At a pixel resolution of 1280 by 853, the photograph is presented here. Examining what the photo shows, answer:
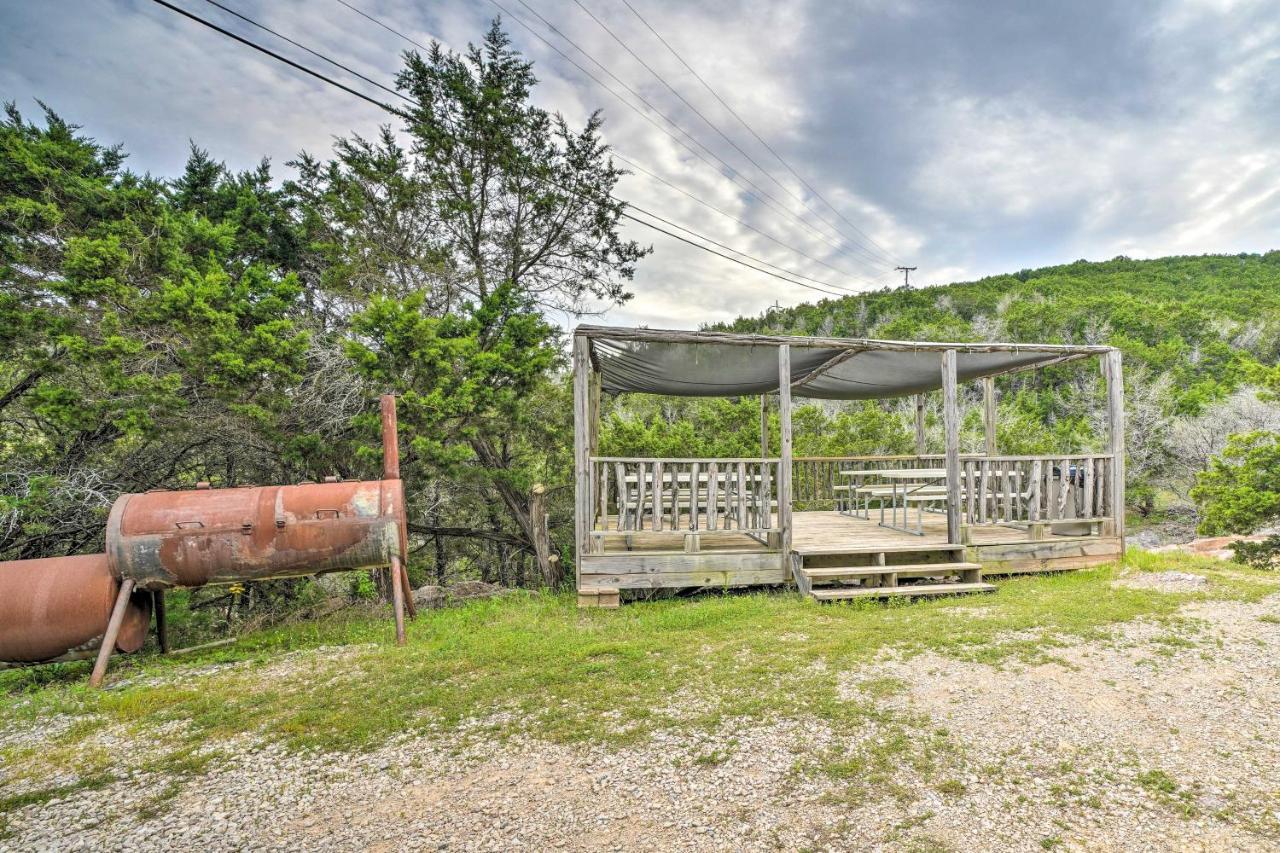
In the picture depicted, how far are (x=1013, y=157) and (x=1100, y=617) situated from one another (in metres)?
15.8

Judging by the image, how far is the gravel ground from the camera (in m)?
2.00

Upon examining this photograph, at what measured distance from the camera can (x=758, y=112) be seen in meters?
12.9

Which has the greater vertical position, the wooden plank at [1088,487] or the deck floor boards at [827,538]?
the wooden plank at [1088,487]

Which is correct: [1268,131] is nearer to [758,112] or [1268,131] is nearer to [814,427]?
[758,112]

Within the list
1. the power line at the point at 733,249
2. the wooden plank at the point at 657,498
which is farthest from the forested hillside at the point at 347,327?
the wooden plank at the point at 657,498

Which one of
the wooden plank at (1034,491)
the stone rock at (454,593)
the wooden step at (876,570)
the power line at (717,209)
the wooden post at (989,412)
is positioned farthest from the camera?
the power line at (717,209)

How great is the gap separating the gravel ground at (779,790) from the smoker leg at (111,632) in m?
0.84

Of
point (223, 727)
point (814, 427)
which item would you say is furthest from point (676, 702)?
point (814, 427)

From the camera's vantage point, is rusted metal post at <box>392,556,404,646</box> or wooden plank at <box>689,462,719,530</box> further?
wooden plank at <box>689,462,719,530</box>

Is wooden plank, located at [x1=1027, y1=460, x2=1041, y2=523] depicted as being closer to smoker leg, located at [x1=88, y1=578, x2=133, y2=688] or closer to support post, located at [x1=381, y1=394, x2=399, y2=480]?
support post, located at [x1=381, y1=394, x2=399, y2=480]

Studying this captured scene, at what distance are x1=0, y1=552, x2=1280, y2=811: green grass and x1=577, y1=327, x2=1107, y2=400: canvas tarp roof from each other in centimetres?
285

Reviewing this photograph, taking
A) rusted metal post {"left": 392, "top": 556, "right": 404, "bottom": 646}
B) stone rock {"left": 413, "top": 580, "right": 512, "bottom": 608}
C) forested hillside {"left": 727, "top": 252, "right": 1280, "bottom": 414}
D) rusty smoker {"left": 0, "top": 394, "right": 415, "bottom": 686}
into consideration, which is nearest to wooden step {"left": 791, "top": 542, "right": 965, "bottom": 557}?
stone rock {"left": 413, "top": 580, "right": 512, "bottom": 608}

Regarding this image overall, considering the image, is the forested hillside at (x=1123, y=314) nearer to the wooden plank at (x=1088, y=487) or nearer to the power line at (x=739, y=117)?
the power line at (x=739, y=117)

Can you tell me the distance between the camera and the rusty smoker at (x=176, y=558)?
3.81 metres
